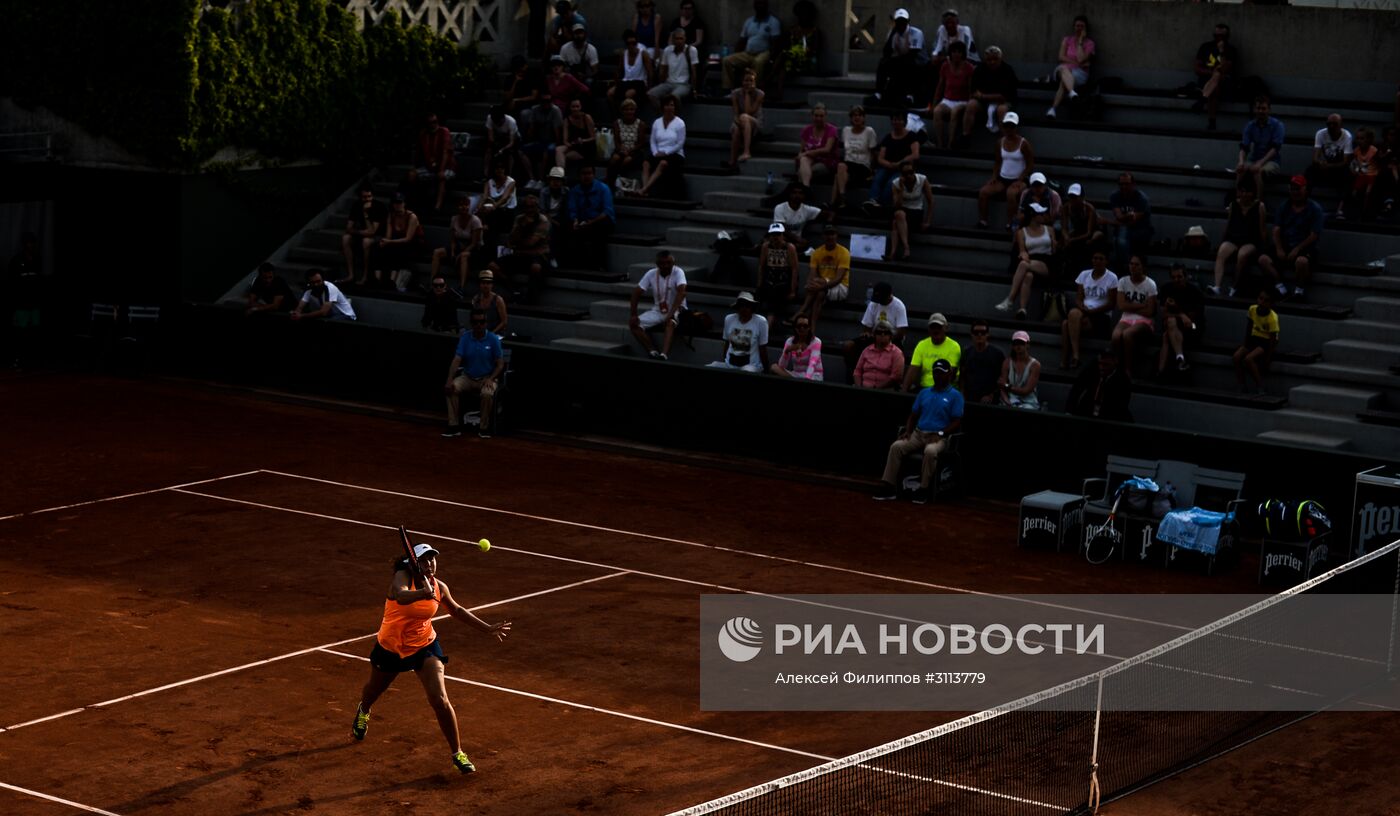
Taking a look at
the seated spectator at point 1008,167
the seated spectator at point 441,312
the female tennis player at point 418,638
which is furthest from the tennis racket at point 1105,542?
the seated spectator at point 441,312

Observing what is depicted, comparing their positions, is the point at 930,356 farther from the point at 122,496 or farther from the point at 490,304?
the point at 122,496

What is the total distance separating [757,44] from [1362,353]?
1264 cm

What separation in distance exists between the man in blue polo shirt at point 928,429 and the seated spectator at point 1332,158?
7261 mm

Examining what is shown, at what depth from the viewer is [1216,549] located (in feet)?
65.2

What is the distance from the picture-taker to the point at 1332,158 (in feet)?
86.9

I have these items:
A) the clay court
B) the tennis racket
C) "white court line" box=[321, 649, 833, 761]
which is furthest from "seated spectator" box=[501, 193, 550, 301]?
"white court line" box=[321, 649, 833, 761]

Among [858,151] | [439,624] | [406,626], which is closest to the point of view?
[406,626]

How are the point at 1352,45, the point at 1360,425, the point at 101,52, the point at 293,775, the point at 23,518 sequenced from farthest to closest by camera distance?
the point at 101,52 < the point at 1352,45 < the point at 1360,425 < the point at 23,518 < the point at 293,775

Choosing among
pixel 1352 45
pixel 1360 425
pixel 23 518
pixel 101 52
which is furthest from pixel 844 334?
pixel 101 52

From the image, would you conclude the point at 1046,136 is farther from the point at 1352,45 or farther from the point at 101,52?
the point at 101,52

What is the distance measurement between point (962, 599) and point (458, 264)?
45.3 ft

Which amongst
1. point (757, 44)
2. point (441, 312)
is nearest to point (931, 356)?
point (441, 312)

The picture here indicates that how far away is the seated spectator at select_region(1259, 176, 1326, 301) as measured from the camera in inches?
988

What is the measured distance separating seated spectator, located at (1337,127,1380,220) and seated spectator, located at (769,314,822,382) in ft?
24.9
